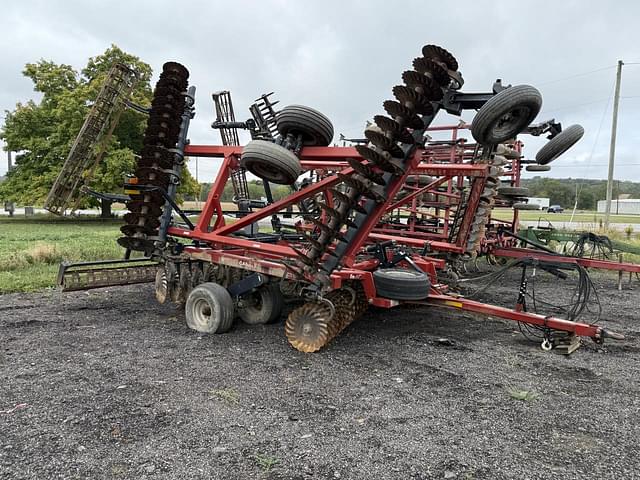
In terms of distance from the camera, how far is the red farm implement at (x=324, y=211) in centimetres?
442

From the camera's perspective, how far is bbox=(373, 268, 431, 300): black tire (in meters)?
4.84

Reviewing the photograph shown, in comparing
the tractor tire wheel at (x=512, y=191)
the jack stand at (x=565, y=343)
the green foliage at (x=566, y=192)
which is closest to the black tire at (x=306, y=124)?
the jack stand at (x=565, y=343)

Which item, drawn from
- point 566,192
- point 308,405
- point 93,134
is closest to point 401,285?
point 308,405

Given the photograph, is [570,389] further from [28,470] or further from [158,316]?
[158,316]

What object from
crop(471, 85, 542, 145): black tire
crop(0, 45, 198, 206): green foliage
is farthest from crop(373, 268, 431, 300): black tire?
crop(0, 45, 198, 206): green foliage

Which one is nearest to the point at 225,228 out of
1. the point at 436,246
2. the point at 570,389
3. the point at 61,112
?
the point at 436,246

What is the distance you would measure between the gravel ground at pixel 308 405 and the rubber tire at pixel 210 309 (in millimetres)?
165

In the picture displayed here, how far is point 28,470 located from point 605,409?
391 cm

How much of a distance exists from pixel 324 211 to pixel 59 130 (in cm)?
2494

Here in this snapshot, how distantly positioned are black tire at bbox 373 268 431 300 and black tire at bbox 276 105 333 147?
1772mm

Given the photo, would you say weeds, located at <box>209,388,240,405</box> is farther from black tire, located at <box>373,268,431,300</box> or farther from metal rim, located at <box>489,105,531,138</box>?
metal rim, located at <box>489,105,531,138</box>

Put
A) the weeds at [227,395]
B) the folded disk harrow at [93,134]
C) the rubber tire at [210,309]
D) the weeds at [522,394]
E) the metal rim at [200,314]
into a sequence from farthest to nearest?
the folded disk harrow at [93,134] → the metal rim at [200,314] → the rubber tire at [210,309] → the weeds at [522,394] → the weeds at [227,395]

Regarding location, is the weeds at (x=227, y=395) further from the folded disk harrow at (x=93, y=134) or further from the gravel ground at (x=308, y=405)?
the folded disk harrow at (x=93, y=134)

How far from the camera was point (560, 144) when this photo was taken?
631cm
